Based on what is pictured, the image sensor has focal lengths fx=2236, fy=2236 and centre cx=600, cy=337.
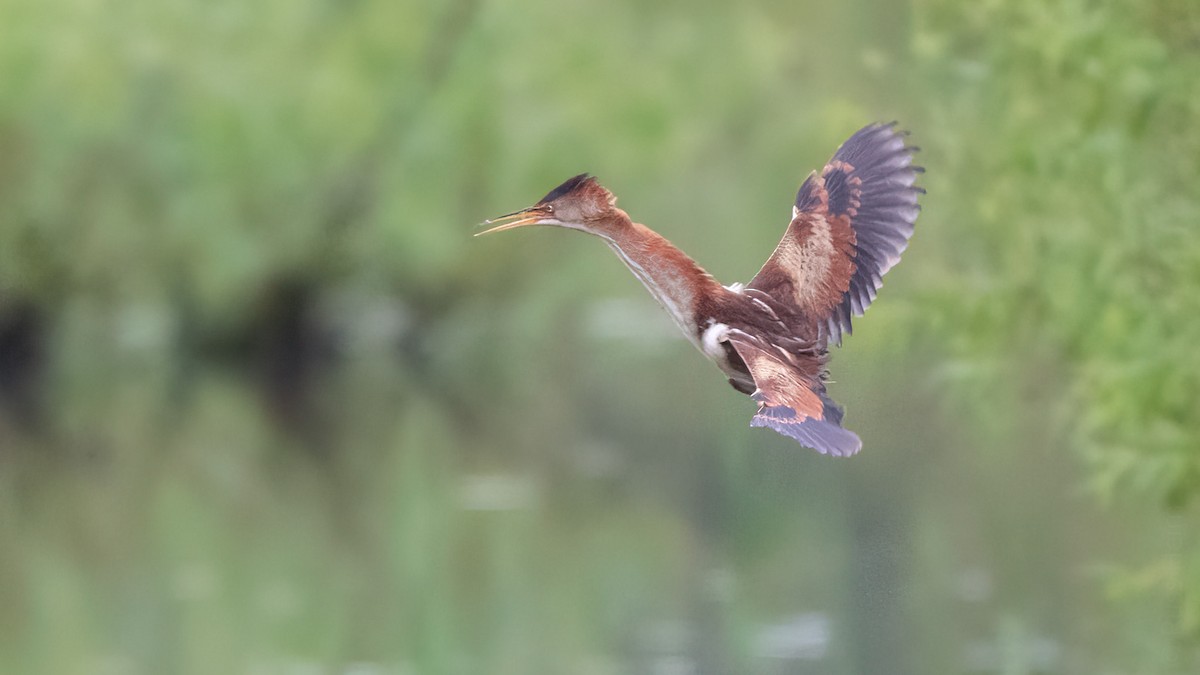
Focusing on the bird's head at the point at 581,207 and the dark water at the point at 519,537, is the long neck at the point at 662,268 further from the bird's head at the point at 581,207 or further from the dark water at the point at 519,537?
the dark water at the point at 519,537

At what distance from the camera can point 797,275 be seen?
489cm

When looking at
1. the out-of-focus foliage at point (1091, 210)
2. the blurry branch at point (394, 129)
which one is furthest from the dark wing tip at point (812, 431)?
the blurry branch at point (394, 129)

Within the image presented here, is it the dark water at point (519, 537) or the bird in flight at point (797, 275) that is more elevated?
the dark water at point (519, 537)

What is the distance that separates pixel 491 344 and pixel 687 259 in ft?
81.3

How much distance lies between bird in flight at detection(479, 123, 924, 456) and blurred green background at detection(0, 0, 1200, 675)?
633 centimetres

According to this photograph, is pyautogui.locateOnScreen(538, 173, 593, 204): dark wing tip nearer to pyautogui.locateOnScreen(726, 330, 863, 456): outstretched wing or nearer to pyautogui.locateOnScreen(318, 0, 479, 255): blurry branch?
pyautogui.locateOnScreen(726, 330, 863, 456): outstretched wing

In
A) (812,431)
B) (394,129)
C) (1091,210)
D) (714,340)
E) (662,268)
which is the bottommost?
(812,431)

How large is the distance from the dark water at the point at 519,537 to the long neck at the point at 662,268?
414 inches

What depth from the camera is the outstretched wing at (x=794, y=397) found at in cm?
376

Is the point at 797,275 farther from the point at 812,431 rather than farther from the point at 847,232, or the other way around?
the point at 812,431

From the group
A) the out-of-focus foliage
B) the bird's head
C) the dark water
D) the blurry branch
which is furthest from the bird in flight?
the blurry branch

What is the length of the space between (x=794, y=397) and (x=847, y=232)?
107cm

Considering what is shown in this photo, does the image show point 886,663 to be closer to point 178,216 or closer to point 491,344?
point 178,216

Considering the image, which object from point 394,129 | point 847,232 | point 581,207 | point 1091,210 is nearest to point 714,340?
point 581,207
